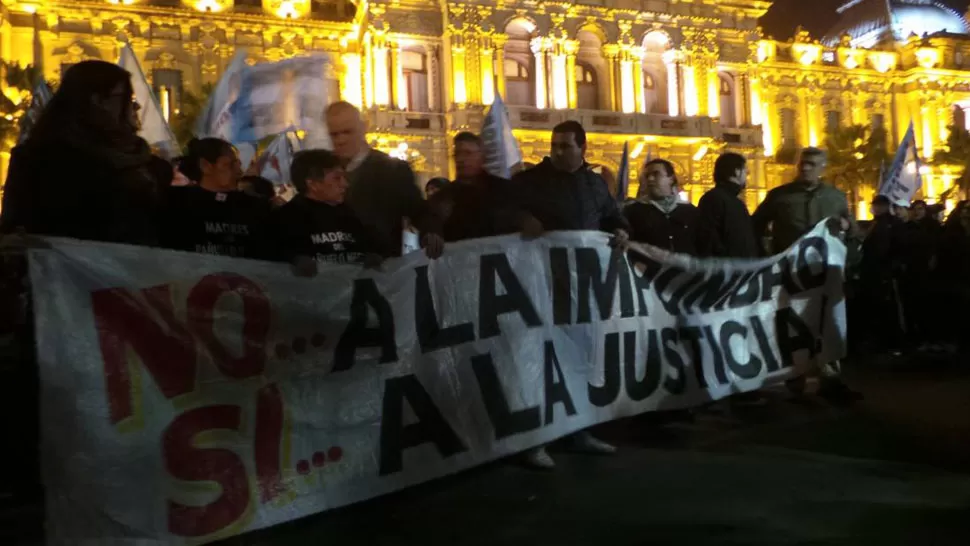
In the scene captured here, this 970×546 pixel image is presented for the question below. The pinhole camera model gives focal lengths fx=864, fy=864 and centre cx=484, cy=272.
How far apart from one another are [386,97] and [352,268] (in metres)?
28.0

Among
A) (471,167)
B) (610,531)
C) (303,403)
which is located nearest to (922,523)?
(610,531)

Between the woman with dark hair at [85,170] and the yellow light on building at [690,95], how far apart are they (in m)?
32.9

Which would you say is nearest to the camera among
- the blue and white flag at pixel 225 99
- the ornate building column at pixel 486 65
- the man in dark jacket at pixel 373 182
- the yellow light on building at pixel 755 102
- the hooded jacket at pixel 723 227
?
the man in dark jacket at pixel 373 182

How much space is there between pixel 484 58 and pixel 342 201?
91.0 ft

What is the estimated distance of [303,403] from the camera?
153 inches

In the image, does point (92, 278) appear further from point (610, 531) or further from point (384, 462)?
point (610, 531)

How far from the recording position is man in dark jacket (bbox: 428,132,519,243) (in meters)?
5.51

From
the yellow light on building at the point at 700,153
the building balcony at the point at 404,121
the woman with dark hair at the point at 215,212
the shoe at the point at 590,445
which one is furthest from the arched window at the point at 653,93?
the woman with dark hair at the point at 215,212

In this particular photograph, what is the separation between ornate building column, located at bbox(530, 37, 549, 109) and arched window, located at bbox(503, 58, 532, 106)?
933 mm

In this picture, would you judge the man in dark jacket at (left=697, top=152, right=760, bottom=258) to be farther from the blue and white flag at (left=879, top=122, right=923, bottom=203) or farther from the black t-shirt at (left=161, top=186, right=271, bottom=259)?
the blue and white flag at (left=879, top=122, right=923, bottom=203)

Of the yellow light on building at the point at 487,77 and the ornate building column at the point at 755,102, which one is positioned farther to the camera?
the ornate building column at the point at 755,102

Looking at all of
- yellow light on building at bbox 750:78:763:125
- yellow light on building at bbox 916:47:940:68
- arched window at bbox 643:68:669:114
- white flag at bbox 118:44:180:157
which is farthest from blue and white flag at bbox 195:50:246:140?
yellow light on building at bbox 916:47:940:68

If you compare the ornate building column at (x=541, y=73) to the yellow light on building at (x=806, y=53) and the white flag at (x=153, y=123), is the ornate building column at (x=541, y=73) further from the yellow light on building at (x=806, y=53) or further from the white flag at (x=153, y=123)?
the white flag at (x=153, y=123)

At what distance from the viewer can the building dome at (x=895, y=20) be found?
49.4 m
